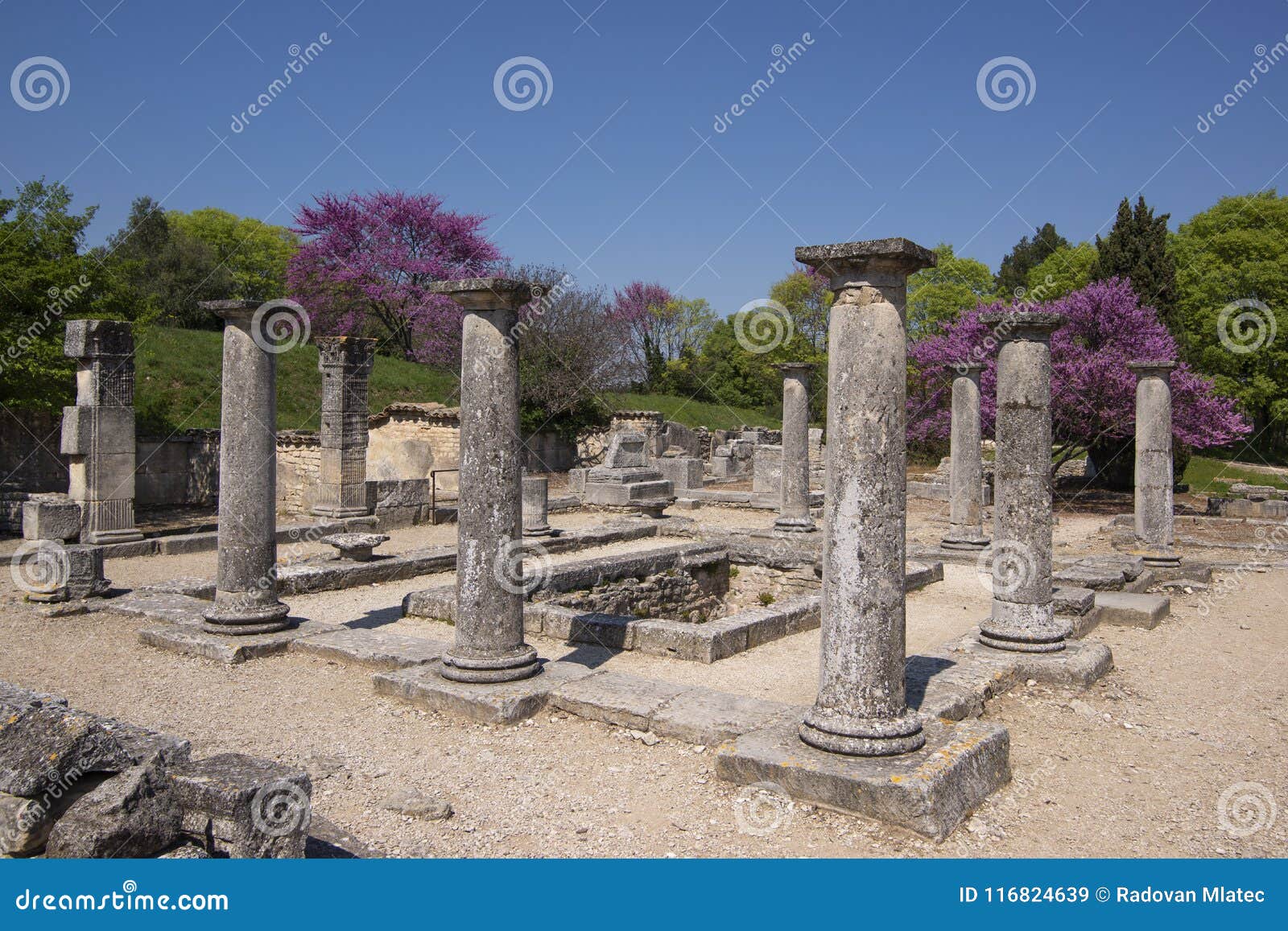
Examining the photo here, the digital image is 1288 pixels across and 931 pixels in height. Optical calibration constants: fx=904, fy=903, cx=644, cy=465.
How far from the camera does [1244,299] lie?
101 feet

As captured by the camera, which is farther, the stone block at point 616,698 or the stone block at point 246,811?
the stone block at point 616,698

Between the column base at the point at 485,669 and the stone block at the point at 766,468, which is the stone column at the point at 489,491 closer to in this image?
the column base at the point at 485,669

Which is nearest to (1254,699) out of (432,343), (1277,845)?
(1277,845)

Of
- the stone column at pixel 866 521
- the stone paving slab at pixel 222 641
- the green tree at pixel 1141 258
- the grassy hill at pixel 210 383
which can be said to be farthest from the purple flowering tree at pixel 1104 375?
the stone column at pixel 866 521

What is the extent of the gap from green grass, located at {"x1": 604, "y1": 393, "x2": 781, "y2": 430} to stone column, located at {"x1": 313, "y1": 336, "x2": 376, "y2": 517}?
762 inches

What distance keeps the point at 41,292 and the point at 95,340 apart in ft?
7.17

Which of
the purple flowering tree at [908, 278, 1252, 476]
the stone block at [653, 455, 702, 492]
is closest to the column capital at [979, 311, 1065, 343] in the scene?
the purple flowering tree at [908, 278, 1252, 476]

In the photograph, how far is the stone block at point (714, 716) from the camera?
215 inches

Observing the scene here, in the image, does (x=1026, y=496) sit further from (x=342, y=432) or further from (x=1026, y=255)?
(x=1026, y=255)

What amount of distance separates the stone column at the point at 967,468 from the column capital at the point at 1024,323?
5934 millimetres

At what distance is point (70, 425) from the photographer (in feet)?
42.8

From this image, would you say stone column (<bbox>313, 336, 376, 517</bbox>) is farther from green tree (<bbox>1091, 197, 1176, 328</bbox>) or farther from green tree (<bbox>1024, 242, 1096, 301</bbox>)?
green tree (<bbox>1024, 242, 1096, 301</bbox>)

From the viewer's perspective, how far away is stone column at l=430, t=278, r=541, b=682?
639 cm

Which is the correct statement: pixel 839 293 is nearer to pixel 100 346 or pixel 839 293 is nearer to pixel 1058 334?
pixel 100 346
